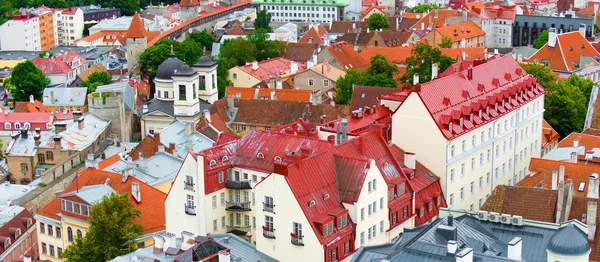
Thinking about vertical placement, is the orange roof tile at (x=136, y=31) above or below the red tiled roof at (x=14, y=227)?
above

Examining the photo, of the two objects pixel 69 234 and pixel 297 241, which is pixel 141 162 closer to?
pixel 69 234

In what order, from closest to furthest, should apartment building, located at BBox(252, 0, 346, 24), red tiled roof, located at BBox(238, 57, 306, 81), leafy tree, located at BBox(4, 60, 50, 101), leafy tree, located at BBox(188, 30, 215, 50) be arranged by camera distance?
red tiled roof, located at BBox(238, 57, 306, 81) < leafy tree, located at BBox(4, 60, 50, 101) < leafy tree, located at BBox(188, 30, 215, 50) < apartment building, located at BBox(252, 0, 346, 24)

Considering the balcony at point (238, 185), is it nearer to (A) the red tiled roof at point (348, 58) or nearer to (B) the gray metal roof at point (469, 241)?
(B) the gray metal roof at point (469, 241)

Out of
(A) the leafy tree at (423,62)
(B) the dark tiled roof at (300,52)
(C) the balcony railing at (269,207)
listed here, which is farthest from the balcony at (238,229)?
(B) the dark tiled roof at (300,52)

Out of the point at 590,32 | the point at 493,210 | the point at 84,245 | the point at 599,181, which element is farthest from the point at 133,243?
the point at 590,32

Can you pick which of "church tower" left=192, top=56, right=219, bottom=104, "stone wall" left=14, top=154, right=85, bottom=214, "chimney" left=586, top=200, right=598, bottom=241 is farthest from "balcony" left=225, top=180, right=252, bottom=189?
"church tower" left=192, top=56, right=219, bottom=104

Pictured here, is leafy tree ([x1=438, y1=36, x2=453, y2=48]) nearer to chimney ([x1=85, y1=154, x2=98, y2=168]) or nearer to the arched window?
chimney ([x1=85, y1=154, x2=98, y2=168])

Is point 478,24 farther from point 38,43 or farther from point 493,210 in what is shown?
point 493,210

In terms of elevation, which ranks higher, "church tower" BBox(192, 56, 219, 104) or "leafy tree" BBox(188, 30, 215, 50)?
"church tower" BBox(192, 56, 219, 104)
